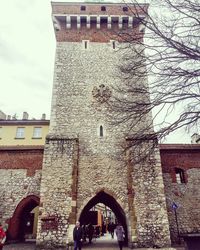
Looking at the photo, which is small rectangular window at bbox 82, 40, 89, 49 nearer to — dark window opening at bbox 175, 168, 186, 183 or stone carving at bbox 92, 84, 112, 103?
stone carving at bbox 92, 84, 112, 103

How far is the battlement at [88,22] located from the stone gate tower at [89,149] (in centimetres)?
6

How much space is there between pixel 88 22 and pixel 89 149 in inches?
358

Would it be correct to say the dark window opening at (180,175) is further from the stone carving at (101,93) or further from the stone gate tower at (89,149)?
the stone carving at (101,93)

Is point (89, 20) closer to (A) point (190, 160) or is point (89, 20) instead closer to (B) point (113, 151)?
(B) point (113, 151)

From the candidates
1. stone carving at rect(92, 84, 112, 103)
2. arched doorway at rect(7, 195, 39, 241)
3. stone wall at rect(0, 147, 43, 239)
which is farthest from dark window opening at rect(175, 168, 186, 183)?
arched doorway at rect(7, 195, 39, 241)

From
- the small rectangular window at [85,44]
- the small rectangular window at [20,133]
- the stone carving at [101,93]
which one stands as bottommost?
the stone carving at [101,93]

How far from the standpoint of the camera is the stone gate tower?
35.7ft

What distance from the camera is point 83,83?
1435 centimetres

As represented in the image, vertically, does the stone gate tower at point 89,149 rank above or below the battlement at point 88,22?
below

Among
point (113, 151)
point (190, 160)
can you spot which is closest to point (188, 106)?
point (113, 151)

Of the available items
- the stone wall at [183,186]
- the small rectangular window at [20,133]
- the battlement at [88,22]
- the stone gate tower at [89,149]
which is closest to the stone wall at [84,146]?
the stone gate tower at [89,149]

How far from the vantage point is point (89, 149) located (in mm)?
12641

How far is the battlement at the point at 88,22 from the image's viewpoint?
15.8 metres

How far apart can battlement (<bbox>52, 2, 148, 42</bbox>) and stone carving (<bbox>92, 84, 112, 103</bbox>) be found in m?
3.86
